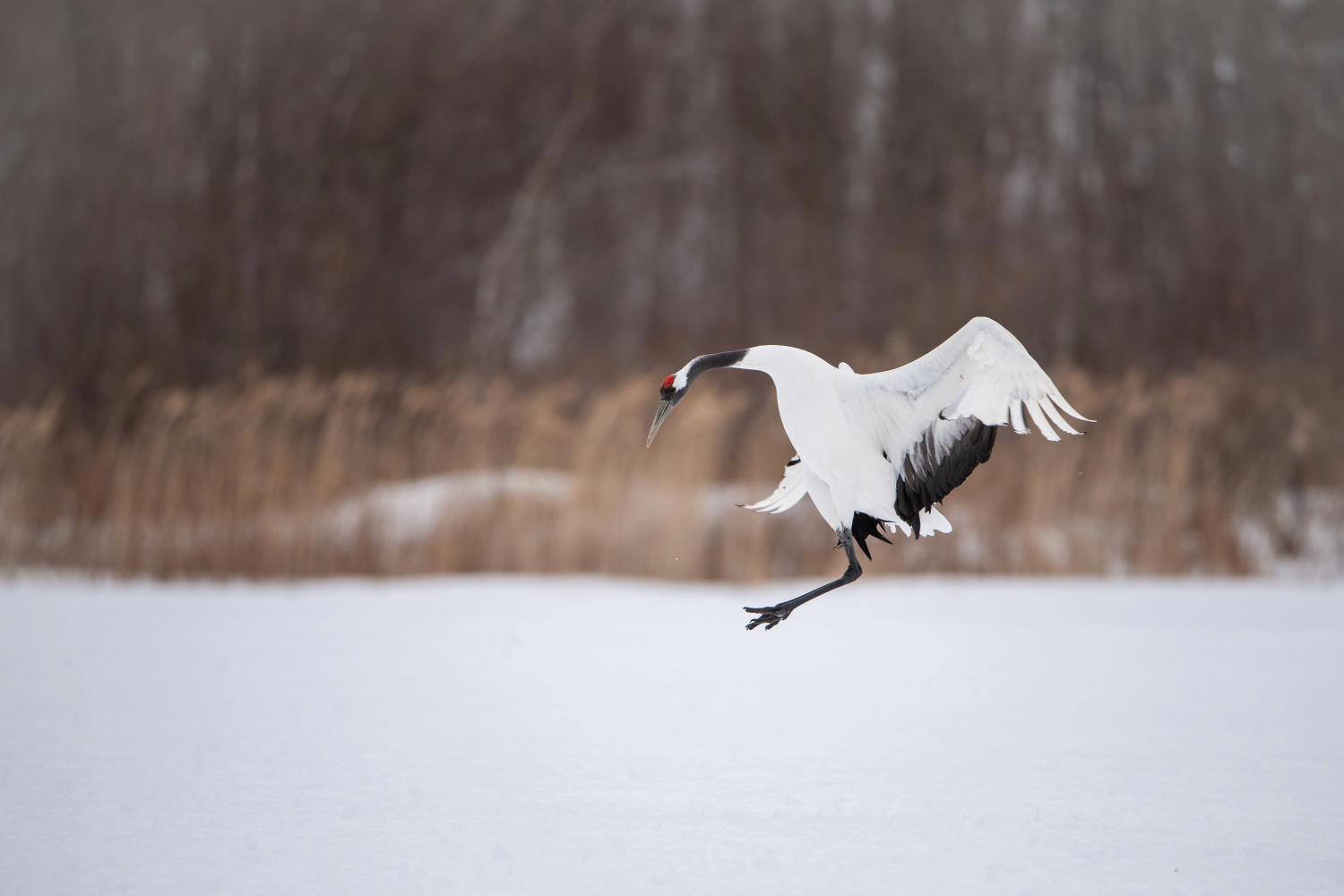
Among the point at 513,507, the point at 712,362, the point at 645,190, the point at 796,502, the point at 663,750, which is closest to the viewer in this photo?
the point at 712,362

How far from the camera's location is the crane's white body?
2.29ft

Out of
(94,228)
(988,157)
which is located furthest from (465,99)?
(988,157)

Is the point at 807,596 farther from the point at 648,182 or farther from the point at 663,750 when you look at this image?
the point at 648,182


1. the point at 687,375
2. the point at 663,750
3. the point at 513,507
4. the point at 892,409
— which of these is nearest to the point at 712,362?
the point at 687,375

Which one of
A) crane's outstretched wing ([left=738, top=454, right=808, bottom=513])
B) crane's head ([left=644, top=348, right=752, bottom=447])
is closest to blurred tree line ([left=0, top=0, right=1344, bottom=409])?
crane's outstretched wing ([left=738, top=454, right=808, bottom=513])

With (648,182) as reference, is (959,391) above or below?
below

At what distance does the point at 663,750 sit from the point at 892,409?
148 centimetres

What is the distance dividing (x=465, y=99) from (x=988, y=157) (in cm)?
444

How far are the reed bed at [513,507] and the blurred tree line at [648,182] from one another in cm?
325

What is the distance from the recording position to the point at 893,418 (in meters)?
0.79

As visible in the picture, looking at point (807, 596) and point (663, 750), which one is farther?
point (663, 750)

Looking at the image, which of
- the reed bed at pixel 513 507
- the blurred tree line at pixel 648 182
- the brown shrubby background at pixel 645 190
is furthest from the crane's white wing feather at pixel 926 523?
the blurred tree line at pixel 648 182

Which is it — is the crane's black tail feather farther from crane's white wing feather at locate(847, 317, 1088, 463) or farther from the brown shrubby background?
the brown shrubby background

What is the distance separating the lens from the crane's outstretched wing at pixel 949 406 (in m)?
0.73
